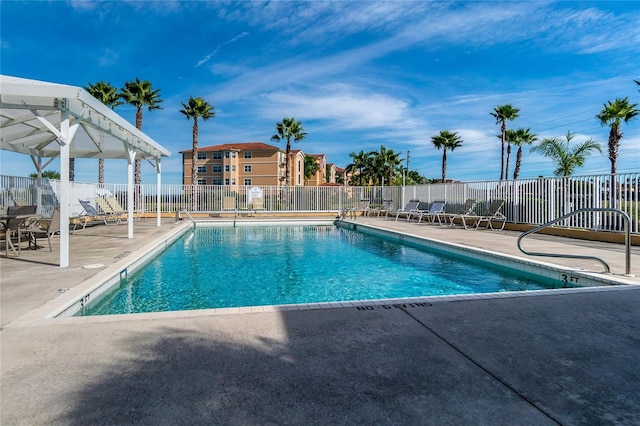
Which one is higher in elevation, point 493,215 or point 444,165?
point 444,165

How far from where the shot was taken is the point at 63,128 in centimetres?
537

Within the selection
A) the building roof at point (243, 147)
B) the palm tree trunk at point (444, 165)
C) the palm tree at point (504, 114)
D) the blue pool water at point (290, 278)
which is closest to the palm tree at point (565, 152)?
the palm tree at point (504, 114)

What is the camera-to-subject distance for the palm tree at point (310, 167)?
2547 inches

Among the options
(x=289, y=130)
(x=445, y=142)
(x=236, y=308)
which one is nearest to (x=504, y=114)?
(x=445, y=142)

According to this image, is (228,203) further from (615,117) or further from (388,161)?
(388,161)

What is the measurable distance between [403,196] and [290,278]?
1422 cm

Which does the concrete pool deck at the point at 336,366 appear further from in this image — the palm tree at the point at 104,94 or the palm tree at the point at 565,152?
the palm tree at the point at 104,94

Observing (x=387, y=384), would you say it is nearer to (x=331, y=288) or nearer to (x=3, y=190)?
(x=331, y=288)

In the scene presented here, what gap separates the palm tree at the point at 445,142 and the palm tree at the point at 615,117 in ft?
55.8

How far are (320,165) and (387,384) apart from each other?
227 feet

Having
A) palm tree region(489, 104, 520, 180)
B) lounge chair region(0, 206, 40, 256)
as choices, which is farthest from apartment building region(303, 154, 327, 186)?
lounge chair region(0, 206, 40, 256)

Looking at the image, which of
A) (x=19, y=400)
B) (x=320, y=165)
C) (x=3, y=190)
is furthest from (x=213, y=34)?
(x=320, y=165)

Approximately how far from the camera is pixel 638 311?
3.26m

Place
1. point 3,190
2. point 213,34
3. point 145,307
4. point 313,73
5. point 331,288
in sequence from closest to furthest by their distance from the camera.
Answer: point 145,307, point 331,288, point 3,190, point 213,34, point 313,73
